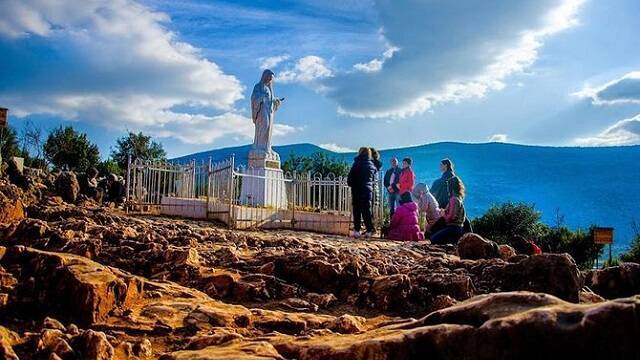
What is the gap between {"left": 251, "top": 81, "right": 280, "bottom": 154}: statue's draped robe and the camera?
18969mm

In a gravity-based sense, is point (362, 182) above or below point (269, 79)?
below

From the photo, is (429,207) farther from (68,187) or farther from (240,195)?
(68,187)

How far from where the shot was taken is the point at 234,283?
650 cm

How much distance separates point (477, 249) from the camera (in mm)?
8812

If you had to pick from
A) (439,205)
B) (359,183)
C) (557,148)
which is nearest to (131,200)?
(359,183)

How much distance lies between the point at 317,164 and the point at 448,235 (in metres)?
37.5

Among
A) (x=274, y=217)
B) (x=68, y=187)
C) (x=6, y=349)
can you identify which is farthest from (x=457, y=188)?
(x=68, y=187)

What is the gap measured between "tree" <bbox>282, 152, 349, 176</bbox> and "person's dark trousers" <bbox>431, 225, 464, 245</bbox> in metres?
34.4

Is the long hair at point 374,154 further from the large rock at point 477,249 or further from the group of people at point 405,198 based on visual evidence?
the large rock at point 477,249

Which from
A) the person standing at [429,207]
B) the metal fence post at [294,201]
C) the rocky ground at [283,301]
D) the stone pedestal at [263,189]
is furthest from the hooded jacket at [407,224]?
the stone pedestal at [263,189]

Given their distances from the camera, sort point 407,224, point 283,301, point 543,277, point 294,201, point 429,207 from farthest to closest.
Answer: point 294,201
point 407,224
point 429,207
point 283,301
point 543,277

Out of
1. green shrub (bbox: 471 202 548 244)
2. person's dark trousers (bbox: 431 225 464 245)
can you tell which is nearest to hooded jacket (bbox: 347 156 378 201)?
person's dark trousers (bbox: 431 225 464 245)

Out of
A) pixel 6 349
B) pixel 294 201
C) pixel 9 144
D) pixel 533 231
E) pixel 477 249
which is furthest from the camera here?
pixel 9 144

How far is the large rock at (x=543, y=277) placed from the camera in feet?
18.8
